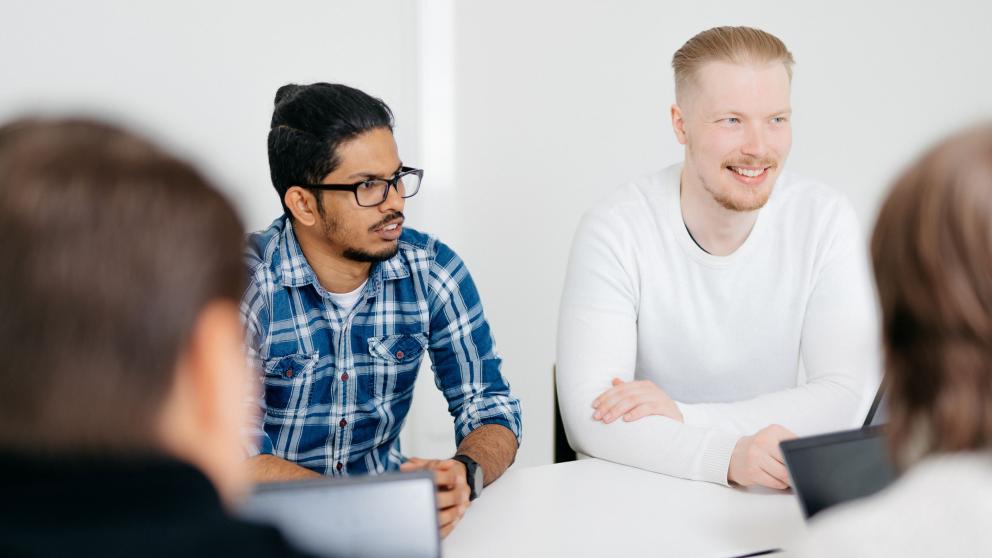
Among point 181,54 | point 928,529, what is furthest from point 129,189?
point 181,54

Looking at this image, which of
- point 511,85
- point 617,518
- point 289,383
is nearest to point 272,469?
point 289,383

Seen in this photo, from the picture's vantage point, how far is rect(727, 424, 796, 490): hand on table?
137 centimetres

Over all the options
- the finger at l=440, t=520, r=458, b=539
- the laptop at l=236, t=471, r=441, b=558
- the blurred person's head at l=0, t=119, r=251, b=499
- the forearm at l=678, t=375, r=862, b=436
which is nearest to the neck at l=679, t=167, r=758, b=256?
the forearm at l=678, t=375, r=862, b=436

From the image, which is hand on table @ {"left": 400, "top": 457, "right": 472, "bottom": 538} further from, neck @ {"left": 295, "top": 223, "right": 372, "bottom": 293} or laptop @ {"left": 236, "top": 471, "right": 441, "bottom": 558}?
neck @ {"left": 295, "top": 223, "right": 372, "bottom": 293}

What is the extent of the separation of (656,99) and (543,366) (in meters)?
1.06

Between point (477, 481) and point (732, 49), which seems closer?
point (477, 481)

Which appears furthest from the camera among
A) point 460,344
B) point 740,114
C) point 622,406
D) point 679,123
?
point 679,123

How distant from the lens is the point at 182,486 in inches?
22.0

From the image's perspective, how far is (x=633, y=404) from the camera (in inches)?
62.7

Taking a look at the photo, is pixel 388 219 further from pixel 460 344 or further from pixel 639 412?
pixel 639 412

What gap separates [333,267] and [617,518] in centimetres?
82

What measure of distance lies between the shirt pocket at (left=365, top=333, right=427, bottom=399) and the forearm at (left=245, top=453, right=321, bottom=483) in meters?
0.33

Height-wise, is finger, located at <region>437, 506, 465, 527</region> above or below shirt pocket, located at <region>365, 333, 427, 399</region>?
below

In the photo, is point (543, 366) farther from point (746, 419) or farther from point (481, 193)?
point (746, 419)
